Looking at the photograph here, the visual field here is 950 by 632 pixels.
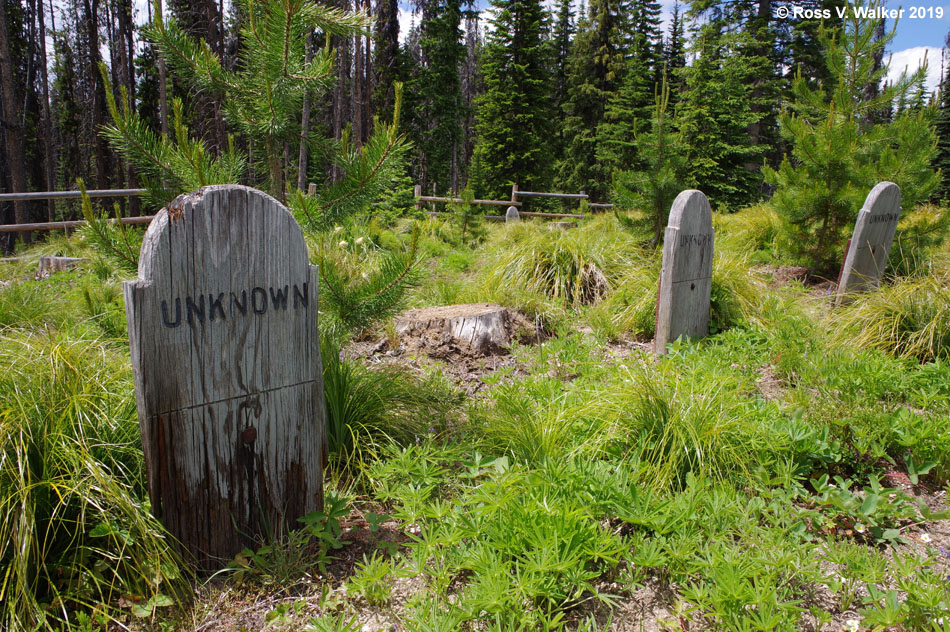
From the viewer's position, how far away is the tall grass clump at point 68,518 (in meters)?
1.56

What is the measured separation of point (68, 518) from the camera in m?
1.77

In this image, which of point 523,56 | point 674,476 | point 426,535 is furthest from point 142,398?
point 523,56

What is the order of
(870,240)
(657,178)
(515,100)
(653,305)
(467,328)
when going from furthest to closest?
(515,100) < (657,178) < (870,240) < (653,305) < (467,328)

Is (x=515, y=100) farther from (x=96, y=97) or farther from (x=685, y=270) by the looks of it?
(x=685, y=270)

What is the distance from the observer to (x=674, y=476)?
2.34 m

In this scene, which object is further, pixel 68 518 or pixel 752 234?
pixel 752 234

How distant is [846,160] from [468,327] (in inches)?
188

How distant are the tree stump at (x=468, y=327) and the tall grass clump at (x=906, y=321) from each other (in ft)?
8.79

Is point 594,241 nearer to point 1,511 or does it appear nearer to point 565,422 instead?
point 565,422

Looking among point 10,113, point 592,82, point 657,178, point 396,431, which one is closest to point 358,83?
point 10,113

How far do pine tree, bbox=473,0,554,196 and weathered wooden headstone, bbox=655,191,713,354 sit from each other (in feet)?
58.6

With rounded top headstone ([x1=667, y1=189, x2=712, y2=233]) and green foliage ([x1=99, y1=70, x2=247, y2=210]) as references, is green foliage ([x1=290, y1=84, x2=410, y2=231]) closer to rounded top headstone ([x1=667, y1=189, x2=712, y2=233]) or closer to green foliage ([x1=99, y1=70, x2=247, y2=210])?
green foliage ([x1=99, y1=70, x2=247, y2=210])

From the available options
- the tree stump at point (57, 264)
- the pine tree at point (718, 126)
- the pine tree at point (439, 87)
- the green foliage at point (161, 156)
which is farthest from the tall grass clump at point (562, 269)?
the pine tree at point (439, 87)

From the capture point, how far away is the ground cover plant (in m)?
1.62
